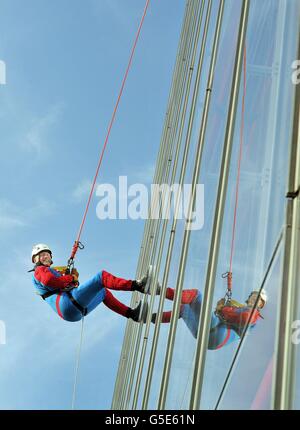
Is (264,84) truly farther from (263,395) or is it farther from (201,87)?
(201,87)

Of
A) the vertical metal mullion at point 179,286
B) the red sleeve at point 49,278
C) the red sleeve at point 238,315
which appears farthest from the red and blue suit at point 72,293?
the red sleeve at point 238,315

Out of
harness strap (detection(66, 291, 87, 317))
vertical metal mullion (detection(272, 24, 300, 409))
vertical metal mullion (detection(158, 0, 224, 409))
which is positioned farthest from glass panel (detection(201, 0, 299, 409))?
harness strap (detection(66, 291, 87, 317))

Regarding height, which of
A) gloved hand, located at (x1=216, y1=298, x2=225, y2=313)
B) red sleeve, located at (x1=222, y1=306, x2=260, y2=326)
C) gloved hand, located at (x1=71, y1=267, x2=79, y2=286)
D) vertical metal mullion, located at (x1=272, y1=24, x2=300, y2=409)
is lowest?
vertical metal mullion, located at (x1=272, y1=24, x2=300, y2=409)

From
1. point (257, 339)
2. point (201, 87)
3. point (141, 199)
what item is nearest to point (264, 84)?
point (257, 339)

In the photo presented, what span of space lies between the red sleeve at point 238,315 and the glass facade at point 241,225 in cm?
2

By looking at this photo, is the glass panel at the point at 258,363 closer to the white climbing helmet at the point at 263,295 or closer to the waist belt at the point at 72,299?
the white climbing helmet at the point at 263,295

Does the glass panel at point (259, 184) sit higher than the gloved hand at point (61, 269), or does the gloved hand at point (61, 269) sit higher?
the gloved hand at point (61, 269)

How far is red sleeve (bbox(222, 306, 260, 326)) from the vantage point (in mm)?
2954

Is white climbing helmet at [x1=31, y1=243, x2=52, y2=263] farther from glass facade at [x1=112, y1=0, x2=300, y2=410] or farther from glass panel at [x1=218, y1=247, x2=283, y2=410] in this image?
glass panel at [x1=218, y1=247, x2=283, y2=410]

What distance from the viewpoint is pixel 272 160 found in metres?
3.01

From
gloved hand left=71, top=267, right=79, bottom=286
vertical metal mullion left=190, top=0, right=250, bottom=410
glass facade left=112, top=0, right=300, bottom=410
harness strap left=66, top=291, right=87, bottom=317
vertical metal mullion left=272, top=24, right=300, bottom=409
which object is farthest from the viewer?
gloved hand left=71, top=267, right=79, bottom=286

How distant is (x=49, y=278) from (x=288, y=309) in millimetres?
8217

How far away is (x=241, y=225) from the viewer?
3.60m

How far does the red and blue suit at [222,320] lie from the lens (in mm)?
3213
